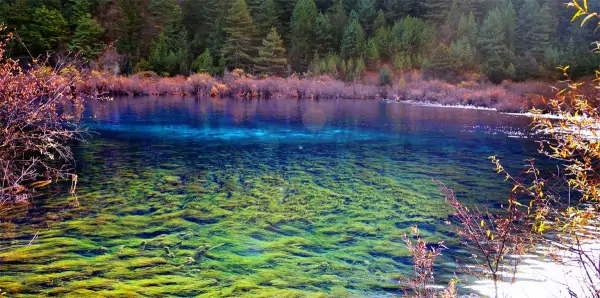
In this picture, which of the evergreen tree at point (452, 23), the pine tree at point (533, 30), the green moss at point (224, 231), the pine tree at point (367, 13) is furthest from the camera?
the pine tree at point (367, 13)

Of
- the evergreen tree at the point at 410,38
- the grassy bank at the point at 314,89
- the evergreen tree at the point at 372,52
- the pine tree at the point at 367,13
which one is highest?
the pine tree at the point at 367,13

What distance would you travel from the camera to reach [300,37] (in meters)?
76.4

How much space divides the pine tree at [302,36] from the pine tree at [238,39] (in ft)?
23.4

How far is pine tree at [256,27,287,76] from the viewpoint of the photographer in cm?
6681

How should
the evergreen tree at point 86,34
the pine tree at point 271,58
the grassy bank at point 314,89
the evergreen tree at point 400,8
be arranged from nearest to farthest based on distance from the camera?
the grassy bank at point 314,89
the evergreen tree at point 86,34
the pine tree at point 271,58
the evergreen tree at point 400,8

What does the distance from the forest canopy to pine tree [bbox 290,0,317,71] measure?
163 mm

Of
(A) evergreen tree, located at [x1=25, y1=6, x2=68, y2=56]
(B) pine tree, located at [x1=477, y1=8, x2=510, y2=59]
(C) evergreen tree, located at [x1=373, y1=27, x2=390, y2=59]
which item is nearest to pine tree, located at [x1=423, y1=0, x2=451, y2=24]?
(C) evergreen tree, located at [x1=373, y1=27, x2=390, y2=59]

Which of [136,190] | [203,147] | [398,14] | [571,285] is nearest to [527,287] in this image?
[571,285]

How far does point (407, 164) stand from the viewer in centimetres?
1748

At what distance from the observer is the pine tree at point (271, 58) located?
219 ft

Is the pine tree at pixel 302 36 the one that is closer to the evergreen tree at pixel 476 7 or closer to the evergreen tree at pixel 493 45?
the evergreen tree at pixel 493 45

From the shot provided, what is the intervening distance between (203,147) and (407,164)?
8.28 meters

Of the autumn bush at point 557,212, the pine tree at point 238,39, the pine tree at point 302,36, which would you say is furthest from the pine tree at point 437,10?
the autumn bush at point 557,212

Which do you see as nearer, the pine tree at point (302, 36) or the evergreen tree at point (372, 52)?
the evergreen tree at point (372, 52)
